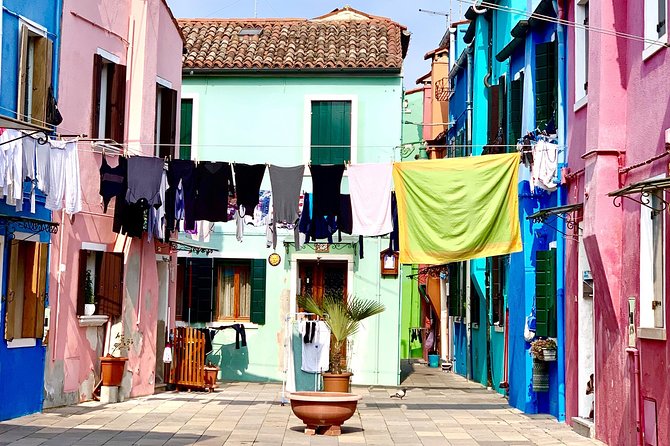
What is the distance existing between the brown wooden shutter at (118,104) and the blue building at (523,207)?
6227mm

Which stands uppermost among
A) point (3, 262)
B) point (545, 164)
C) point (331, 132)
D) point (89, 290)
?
point (331, 132)

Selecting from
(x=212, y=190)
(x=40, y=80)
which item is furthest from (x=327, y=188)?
(x=40, y=80)

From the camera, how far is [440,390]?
23.9 meters

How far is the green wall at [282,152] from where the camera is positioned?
2458cm

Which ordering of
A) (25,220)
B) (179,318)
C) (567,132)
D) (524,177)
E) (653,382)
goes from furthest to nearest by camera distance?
(179,318) < (524,177) < (567,132) < (25,220) < (653,382)

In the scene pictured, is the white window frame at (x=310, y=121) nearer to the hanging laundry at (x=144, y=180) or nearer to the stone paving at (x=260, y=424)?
the stone paving at (x=260, y=424)

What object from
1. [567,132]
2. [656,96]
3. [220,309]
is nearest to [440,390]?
[220,309]

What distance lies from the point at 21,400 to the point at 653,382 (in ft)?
30.1

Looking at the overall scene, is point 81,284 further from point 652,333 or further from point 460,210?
point 652,333

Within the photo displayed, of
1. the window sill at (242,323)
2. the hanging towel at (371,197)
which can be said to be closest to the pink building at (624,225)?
the hanging towel at (371,197)

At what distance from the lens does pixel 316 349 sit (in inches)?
805

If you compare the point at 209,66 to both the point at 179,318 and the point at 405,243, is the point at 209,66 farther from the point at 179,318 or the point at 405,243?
the point at 405,243

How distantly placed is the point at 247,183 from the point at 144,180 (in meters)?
1.67

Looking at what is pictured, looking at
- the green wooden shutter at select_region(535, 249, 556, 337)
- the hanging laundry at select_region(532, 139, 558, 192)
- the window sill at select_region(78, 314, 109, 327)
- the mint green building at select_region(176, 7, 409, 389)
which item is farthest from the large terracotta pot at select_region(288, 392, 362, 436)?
the mint green building at select_region(176, 7, 409, 389)
